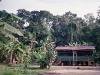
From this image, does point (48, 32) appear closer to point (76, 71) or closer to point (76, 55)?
point (76, 55)

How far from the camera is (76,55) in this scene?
26766mm

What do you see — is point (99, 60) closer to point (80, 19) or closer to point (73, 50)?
point (73, 50)

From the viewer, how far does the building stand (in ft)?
85.4

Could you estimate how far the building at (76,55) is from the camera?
85.4ft

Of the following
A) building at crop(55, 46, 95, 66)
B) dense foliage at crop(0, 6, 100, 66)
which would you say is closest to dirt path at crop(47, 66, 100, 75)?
dense foliage at crop(0, 6, 100, 66)

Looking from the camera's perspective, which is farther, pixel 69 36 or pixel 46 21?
pixel 46 21

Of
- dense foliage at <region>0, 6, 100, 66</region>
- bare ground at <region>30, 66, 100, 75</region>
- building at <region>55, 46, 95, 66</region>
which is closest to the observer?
bare ground at <region>30, 66, 100, 75</region>

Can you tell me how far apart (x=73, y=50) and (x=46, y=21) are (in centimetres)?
2277

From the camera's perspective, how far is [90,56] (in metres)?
26.1

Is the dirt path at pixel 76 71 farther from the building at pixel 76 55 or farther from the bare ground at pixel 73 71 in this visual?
the building at pixel 76 55

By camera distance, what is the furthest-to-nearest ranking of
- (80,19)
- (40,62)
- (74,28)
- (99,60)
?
(80,19), (74,28), (99,60), (40,62)


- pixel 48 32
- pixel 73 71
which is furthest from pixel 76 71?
pixel 48 32

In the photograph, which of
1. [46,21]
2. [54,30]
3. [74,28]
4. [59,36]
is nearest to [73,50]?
[74,28]

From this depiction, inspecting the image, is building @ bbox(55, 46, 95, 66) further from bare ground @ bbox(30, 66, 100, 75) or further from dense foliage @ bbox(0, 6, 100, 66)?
bare ground @ bbox(30, 66, 100, 75)
